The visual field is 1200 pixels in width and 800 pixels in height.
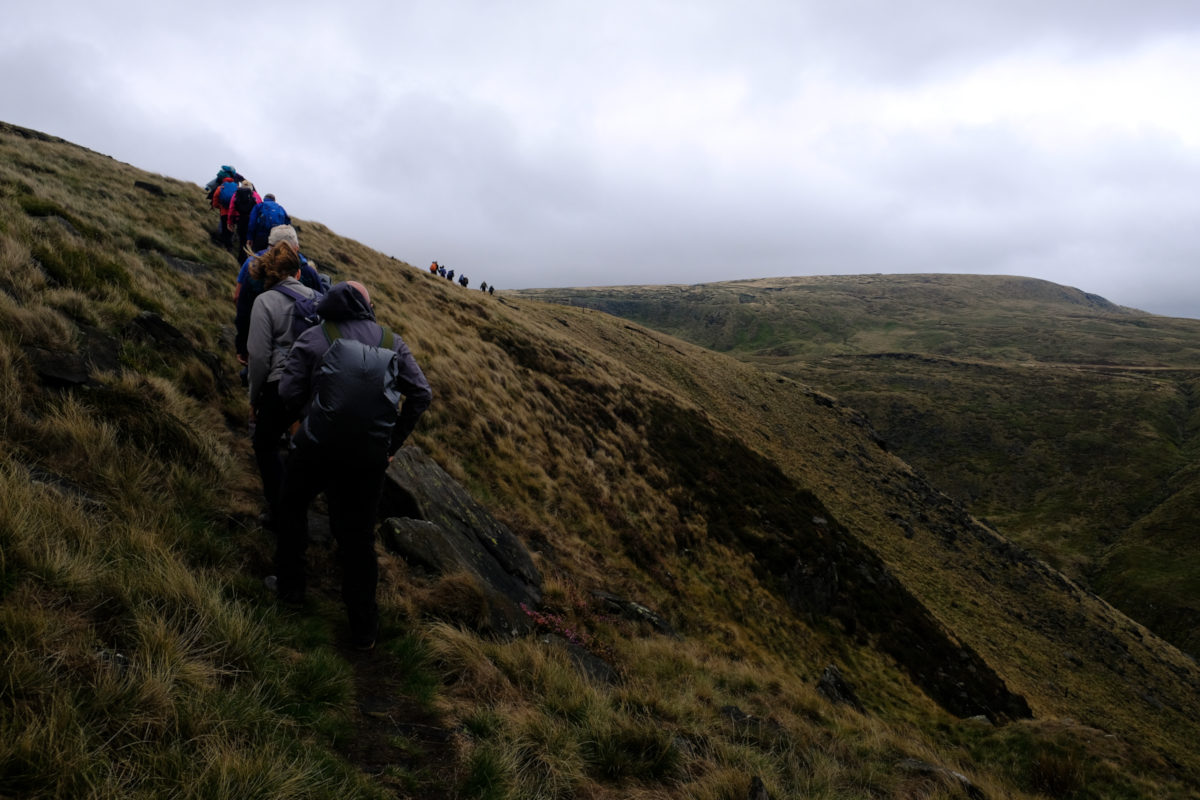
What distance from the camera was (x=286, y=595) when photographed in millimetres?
5039

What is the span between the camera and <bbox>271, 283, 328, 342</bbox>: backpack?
5.48 m

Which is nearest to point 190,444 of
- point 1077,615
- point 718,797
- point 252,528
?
point 252,528

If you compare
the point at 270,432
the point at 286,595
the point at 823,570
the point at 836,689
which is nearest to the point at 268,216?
the point at 270,432

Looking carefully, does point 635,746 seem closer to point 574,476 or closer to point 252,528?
point 252,528

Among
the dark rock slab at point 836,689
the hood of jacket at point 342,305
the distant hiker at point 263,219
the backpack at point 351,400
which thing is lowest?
the dark rock slab at point 836,689

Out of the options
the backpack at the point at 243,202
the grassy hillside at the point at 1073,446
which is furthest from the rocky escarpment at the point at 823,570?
the grassy hillside at the point at 1073,446

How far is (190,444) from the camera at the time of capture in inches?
239

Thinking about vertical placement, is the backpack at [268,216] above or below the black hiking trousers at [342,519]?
above

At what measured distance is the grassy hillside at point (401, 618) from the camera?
315cm

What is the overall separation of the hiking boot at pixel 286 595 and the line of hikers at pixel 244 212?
5.07 metres

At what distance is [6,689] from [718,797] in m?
4.92

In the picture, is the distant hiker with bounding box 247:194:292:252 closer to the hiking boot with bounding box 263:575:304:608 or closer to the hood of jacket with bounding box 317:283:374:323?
the hood of jacket with bounding box 317:283:374:323

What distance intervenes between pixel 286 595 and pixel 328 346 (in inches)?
96.5

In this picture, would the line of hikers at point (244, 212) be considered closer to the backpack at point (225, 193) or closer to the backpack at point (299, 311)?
the backpack at point (225, 193)
